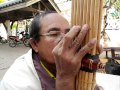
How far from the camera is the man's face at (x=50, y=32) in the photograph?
3.59ft

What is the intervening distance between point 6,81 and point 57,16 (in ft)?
1.30

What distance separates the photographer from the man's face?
1.09m

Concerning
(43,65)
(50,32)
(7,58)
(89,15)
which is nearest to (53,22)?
(50,32)

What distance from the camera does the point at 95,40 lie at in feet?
2.36

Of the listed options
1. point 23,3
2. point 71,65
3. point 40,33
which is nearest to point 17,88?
point 40,33

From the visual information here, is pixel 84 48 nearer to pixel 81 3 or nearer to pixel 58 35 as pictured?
pixel 81 3

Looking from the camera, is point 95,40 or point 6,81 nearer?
point 95,40

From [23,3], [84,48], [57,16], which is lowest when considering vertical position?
[84,48]

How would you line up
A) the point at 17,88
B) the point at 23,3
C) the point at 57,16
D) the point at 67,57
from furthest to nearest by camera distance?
the point at 23,3 → the point at 57,16 → the point at 17,88 → the point at 67,57

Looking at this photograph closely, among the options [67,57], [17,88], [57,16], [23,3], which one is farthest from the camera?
[23,3]

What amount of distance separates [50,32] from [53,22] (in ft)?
0.16

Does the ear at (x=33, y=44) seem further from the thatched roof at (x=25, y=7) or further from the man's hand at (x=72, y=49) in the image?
the thatched roof at (x=25, y=7)

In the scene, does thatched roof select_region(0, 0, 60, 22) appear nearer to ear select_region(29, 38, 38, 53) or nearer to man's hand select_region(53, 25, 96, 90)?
ear select_region(29, 38, 38, 53)

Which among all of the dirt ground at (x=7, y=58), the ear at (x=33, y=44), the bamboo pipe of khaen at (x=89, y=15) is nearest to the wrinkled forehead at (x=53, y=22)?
the ear at (x=33, y=44)
